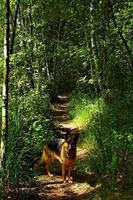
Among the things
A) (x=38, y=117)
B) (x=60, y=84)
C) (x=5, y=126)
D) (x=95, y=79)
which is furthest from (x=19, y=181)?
(x=60, y=84)

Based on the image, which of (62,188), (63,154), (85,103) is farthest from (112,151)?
(85,103)

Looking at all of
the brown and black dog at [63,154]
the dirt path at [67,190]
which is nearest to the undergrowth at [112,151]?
the dirt path at [67,190]

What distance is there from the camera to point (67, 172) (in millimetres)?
9414

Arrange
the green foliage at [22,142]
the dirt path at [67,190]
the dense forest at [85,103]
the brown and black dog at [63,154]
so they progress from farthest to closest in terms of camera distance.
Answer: the brown and black dog at [63,154]
the green foliage at [22,142]
the dense forest at [85,103]
the dirt path at [67,190]

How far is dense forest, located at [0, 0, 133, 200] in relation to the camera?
25.7 feet

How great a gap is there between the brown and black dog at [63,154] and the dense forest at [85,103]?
11.5 inches

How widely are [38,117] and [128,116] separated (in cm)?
274

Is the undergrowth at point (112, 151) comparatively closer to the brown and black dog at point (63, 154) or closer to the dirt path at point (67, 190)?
the dirt path at point (67, 190)

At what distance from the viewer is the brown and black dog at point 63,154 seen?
898cm

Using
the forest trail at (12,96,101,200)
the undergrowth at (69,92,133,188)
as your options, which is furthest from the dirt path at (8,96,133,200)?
the undergrowth at (69,92,133,188)

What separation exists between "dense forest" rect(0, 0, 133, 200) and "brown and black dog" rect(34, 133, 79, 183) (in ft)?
0.96

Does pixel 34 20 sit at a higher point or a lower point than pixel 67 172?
higher

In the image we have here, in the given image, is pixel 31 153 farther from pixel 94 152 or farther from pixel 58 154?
pixel 94 152

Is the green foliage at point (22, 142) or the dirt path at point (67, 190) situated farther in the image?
the green foliage at point (22, 142)
